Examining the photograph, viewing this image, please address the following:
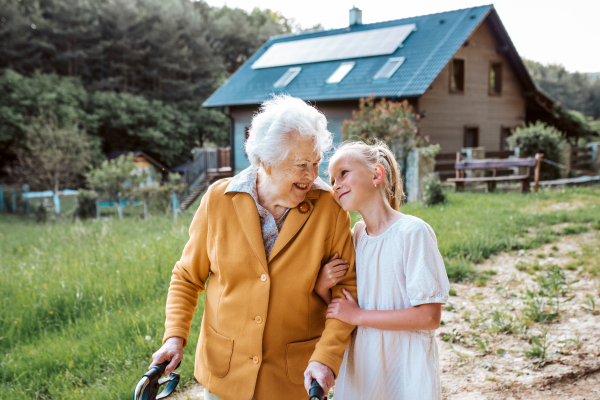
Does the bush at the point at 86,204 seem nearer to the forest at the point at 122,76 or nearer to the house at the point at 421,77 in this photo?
the house at the point at 421,77

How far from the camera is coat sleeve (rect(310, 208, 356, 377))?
1.91m

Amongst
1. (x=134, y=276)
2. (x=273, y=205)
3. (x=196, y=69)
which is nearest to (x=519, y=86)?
(x=134, y=276)

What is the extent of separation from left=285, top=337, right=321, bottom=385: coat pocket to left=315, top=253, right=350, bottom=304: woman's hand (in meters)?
0.24

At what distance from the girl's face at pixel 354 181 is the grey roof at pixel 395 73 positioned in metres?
15.4

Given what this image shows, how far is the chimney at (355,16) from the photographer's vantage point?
22.1 meters

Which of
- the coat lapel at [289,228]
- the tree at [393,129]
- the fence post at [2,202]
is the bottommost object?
the fence post at [2,202]

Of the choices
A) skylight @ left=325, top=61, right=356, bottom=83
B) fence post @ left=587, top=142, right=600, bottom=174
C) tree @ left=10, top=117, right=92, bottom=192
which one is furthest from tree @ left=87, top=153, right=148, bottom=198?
fence post @ left=587, top=142, right=600, bottom=174

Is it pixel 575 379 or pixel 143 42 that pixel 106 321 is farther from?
pixel 143 42

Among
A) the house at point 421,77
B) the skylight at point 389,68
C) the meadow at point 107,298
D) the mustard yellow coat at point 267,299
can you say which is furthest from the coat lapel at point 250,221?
the skylight at point 389,68

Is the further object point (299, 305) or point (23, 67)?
point (23, 67)

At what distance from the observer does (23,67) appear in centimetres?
3478

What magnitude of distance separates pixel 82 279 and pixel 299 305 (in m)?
3.91

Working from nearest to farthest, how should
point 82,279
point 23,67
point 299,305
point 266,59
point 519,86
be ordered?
point 299,305
point 82,279
point 519,86
point 266,59
point 23,67

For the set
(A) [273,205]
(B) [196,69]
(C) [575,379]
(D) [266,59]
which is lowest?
(C) [575,379]
